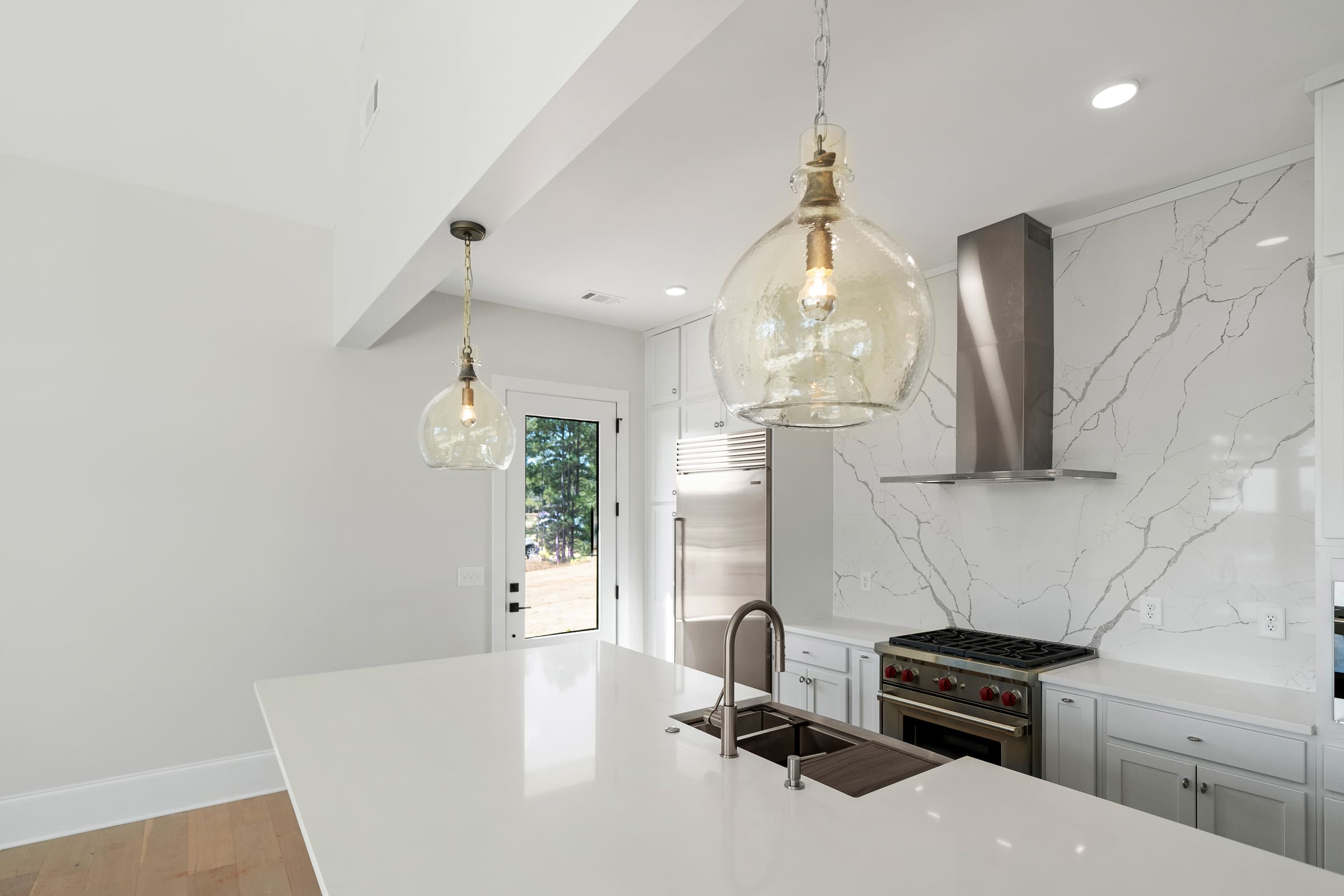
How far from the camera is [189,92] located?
10.6ft

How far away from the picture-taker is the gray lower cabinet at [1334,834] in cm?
194

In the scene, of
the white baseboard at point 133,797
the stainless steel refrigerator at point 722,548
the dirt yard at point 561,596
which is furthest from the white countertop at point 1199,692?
the white baseboard at point 133,797

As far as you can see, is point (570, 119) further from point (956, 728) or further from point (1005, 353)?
point (956, 728)

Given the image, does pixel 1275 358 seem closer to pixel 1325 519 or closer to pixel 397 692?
pixel 1325 519

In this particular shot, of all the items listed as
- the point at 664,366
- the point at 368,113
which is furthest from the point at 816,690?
the point at 368,113

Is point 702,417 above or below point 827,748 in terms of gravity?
above

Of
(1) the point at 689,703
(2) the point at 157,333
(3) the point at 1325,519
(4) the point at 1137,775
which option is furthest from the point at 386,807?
(2) the point at 157,333

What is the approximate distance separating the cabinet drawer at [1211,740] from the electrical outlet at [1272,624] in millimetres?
488

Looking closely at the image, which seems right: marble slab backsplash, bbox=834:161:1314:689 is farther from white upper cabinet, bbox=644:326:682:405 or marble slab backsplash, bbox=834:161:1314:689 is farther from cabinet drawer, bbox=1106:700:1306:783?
white upper cabinet, bbox=644:326:682:405

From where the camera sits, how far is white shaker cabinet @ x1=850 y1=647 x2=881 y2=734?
10.4 ft

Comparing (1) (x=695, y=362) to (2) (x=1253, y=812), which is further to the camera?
(1) (x=695, y=362)

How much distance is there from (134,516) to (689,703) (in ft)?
9.01

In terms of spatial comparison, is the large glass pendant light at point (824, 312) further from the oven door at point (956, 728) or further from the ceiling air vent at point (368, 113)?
the ceiling air vent at point (368, 113)

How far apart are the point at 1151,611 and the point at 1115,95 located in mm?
1842
